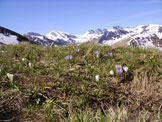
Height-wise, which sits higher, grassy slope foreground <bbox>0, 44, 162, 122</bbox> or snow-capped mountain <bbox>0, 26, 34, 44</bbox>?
snow-capped mountain <bbox>0, 26, 34, 44</bbox>

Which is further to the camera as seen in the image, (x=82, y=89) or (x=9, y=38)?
(x=9, y=38)

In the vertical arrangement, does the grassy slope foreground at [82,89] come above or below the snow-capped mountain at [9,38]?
below

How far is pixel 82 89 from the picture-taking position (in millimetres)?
3443

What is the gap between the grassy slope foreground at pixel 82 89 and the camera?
107 inches

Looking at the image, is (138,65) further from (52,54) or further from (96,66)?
(52,54)

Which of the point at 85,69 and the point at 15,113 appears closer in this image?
the point at 15,113

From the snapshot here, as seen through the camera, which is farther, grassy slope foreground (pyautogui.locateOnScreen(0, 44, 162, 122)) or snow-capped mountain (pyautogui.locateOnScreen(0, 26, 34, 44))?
snow-capped mountain (pyautogui.locateOnScreen(0, 26, 34, 44))

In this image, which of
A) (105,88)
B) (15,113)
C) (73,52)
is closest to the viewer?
(15,113)

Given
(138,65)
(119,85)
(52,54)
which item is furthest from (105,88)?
(52,54)

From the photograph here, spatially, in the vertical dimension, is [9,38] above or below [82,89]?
above

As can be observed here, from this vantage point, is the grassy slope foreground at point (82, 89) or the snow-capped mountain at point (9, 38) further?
the snow-capped mountain at point (9, 38)

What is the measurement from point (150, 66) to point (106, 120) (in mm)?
2460

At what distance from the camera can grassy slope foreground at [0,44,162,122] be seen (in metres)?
2.71

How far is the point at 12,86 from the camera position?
11.0 ft
